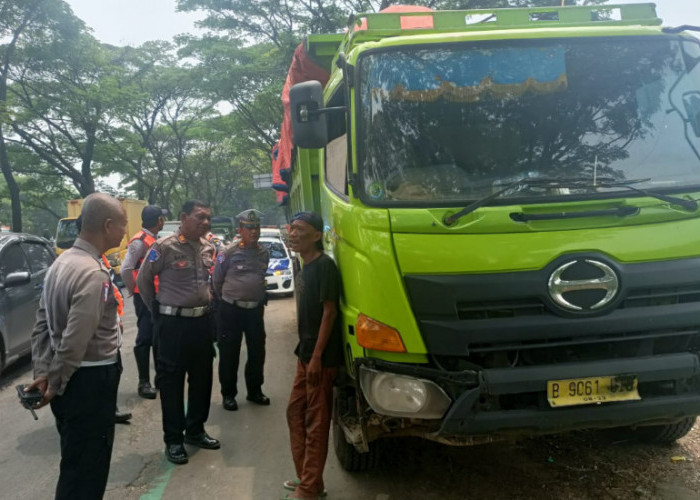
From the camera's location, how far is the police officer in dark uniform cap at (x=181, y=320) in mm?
3791

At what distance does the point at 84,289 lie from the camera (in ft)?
7.73

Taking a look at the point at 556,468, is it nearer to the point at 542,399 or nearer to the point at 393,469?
the point at 393,469

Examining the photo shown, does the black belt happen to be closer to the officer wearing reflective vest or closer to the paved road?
the paved road

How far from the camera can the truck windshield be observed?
2740mm

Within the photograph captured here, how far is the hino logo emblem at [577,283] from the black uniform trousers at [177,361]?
2.58 metres

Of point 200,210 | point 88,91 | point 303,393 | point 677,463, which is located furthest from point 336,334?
point 88,91

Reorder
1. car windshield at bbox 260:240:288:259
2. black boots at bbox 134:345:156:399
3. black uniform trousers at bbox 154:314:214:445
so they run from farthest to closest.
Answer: car windshield at bbox 260:240:288:259 → black boots at bbox 134:345:156:399 → black uniform trousers at bbox 154:314:214:445

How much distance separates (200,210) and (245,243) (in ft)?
2.79

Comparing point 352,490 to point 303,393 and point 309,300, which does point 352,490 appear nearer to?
point 303,393

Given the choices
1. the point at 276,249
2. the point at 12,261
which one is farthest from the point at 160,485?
the point at 276,249

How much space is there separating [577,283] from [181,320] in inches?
107

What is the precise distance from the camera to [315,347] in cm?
304

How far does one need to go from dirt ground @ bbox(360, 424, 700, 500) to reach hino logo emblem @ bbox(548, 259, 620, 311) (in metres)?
1.37

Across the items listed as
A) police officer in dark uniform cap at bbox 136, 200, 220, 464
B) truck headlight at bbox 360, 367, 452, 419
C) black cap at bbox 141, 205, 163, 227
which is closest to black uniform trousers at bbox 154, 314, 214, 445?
police officer in dark uniform cap at bbox 136, 200, 220, 464
